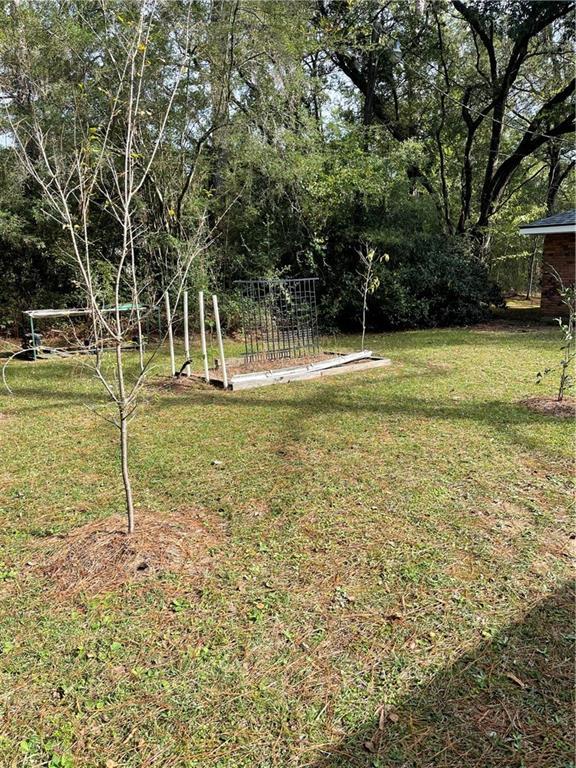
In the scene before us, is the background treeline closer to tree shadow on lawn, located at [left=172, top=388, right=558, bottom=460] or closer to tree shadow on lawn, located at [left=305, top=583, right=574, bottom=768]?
tree shadow on lawn, located at [left=172, top=388, right=558, bottom=460]

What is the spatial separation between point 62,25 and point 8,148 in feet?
7.16

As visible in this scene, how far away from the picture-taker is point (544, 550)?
2.46m

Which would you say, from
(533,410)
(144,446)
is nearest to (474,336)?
(533,410)

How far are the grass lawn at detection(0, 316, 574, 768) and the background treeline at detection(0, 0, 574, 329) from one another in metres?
4.47

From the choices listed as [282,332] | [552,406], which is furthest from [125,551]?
[282,332]

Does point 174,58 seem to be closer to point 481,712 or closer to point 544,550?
point 544,550

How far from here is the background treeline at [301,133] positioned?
28.3ft

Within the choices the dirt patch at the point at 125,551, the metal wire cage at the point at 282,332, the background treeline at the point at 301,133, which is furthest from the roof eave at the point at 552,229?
the dirt patch at the point at 125,551

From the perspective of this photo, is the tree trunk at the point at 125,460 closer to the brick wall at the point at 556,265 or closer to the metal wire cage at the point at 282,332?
the metal wire cage at the point at 282,332

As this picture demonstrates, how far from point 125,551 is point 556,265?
12.9m

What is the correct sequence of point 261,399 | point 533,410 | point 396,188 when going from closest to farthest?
point 533,410 < point 261,399 < point 396,188

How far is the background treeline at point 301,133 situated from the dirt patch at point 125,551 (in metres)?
4.92

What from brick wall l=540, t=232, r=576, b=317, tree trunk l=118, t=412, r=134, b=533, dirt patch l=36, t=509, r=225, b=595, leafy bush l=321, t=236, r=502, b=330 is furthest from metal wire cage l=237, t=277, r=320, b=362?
brick wall l=540, t=232, r=576, b=317

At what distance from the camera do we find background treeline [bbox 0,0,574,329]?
8.62m
